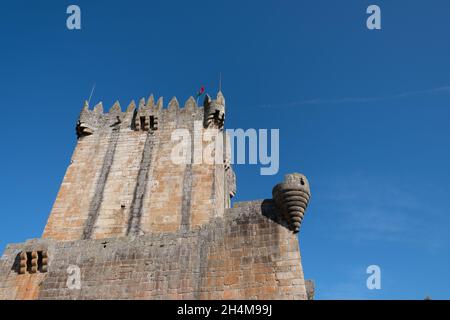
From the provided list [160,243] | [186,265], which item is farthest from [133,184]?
[186,265]

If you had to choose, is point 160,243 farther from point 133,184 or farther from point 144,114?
point 144,114

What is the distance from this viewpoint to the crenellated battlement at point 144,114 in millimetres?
20609

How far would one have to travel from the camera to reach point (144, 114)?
2117 cm

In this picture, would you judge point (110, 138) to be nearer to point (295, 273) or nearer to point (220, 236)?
point (220, 236)

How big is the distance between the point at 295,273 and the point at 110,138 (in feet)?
45.2

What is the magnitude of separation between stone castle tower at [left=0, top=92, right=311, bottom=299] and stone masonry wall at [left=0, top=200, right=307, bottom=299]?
3 centimetres

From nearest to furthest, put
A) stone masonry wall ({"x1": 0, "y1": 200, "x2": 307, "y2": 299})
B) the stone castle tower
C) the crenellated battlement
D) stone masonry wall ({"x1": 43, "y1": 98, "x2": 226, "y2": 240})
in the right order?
stone masonry wall ({"x1": 0, "y1": 200, "x2": 307, "y2": 299})
the stone castle tower
stone masonry wall ({"x1": 43, "y1": 98, "x2": 226, "y2": 240})
the crenellated battlement

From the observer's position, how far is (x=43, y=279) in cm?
1262

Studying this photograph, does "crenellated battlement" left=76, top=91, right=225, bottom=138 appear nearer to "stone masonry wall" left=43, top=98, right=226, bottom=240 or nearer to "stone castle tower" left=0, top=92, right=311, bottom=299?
"stone masonry wall" left=43, top=98, right=226, bottom=240

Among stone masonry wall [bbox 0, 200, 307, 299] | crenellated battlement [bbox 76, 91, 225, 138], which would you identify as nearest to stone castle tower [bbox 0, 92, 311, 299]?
stone masonry wall [bbox 0, 200, 307, 299]

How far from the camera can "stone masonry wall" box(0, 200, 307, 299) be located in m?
10.9

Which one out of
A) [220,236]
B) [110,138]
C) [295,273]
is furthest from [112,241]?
[110,138]
